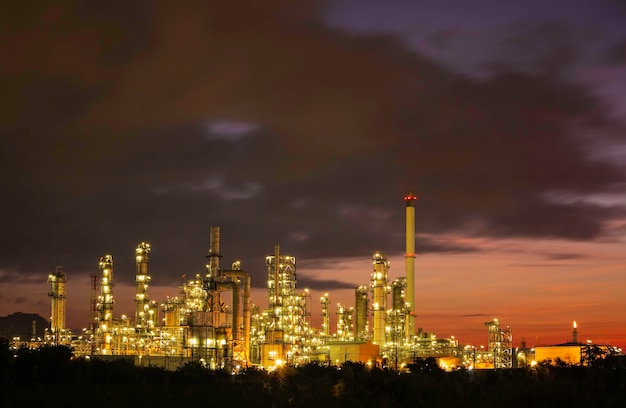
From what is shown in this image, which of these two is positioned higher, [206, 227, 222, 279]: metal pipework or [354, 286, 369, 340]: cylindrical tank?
[206, 227, 222, 279]: metal pipework

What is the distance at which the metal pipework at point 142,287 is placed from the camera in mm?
105688

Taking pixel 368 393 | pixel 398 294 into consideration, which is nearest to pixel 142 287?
pixel 398 294

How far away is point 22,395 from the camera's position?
108ft

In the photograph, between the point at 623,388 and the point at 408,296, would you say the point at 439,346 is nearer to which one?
the point at 408,296

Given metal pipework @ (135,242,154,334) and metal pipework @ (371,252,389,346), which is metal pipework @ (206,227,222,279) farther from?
metal pipework @ (371,252,389,346)

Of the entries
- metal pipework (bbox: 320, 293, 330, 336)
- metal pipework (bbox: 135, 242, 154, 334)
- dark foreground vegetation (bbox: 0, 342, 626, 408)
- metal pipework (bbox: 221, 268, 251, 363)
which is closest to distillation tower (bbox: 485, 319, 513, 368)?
metal pipework (bbox: 320, 293, 330, 336)

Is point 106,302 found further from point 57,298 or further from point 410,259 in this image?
point 410,259

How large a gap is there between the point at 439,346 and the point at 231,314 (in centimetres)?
3243

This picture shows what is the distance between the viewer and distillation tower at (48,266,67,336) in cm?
11400

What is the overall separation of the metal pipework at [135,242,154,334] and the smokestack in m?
36.6

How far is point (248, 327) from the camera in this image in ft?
321

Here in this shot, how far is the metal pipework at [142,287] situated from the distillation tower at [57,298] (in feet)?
41.6

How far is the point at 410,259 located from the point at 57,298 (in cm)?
5029

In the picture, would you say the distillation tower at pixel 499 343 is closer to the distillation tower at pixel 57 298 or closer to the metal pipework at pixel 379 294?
the metal pipework at pixel 379 294
